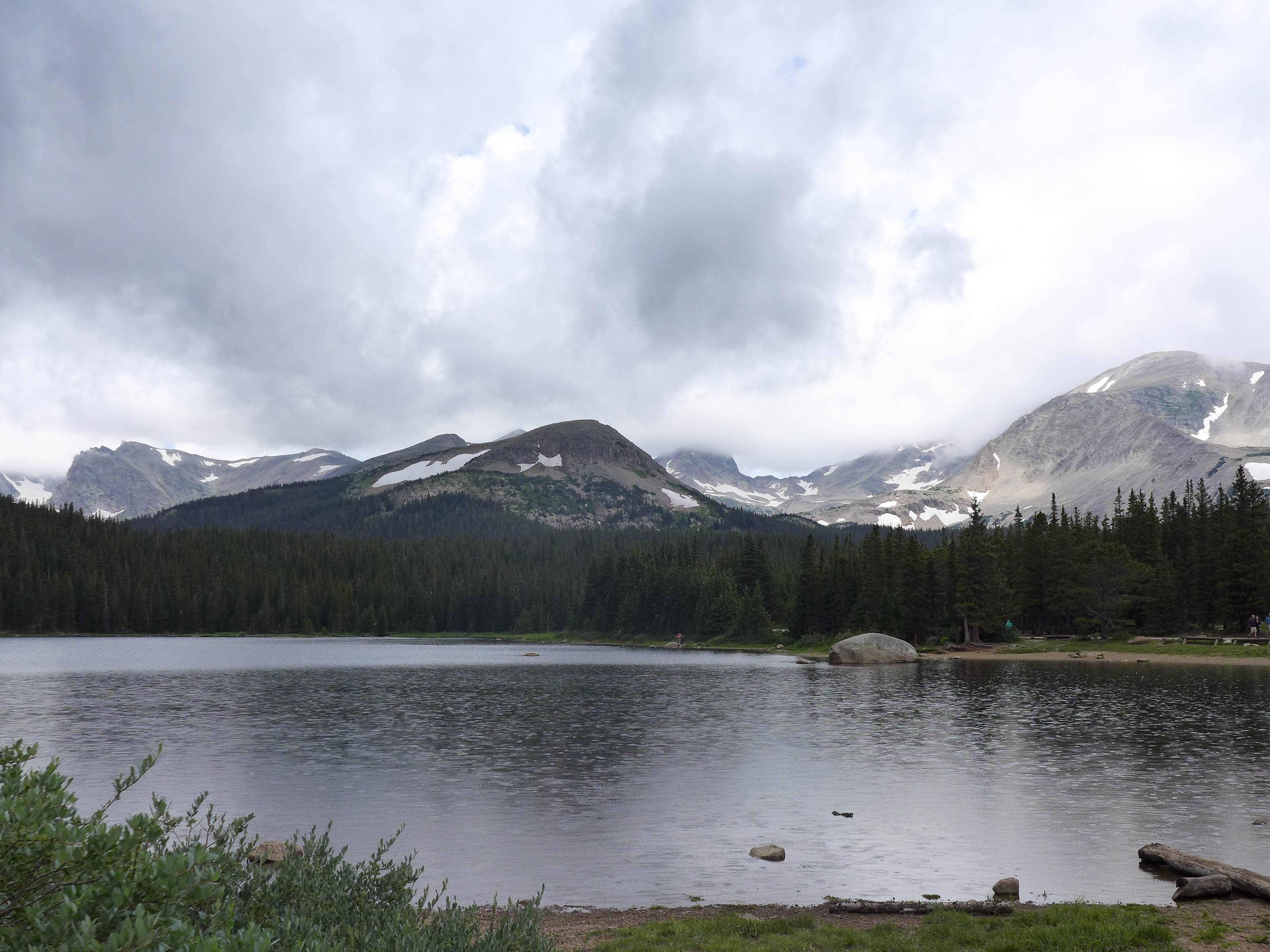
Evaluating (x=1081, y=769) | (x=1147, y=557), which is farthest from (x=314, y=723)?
(x=1147, y=557)

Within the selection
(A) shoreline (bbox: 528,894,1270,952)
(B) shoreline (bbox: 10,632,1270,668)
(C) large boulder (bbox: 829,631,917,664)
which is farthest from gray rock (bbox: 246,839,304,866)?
(C) large boulder (bbox: 829,631,917,664)

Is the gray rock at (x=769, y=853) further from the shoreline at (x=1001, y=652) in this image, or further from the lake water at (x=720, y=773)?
the shoreline at (x=1001, y=652)

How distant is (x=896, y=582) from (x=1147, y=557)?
33.9 m

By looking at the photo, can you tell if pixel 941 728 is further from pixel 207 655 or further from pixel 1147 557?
pixel 207 655

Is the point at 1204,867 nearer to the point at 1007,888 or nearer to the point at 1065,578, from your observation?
the point at 1007,888

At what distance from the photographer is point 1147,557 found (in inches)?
4966

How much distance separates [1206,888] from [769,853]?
9.98 metres

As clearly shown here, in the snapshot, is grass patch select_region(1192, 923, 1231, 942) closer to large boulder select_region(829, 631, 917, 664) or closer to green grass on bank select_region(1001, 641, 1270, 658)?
green grass on bank select_region(1001, 641, 1270, 658)

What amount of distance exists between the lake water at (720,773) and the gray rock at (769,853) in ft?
0.84

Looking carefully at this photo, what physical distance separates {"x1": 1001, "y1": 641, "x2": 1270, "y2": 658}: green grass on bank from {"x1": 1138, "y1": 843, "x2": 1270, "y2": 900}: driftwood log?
7934 cm

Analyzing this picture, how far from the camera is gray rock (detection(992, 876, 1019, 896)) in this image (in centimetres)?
2011

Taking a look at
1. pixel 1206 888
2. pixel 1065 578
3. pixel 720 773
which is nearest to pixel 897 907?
pixel 1206 888

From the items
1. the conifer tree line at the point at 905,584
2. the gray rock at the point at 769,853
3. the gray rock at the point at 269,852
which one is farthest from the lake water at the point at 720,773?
the conifer tree line at the point at 905,584

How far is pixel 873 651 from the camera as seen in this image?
358ft
